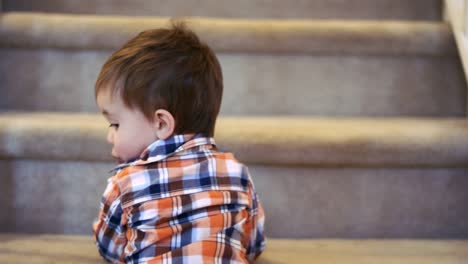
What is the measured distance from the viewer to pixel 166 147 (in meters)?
0.91

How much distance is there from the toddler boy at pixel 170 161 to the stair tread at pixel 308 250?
0.54 ft

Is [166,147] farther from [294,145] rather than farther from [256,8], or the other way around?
[256,8]

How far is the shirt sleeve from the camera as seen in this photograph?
92 centimetres

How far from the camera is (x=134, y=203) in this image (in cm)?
89

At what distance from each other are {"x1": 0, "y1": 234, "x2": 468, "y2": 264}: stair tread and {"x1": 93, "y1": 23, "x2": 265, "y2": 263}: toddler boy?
16 centimetres

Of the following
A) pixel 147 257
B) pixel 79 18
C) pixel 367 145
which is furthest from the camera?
pixel 79 18

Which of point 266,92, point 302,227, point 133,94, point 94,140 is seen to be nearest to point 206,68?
point 133,94

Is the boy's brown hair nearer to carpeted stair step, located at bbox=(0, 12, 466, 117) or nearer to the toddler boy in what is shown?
the toddler boy

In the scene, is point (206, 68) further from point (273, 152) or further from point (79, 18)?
point (79, 18)

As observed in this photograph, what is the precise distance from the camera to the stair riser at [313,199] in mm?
1187

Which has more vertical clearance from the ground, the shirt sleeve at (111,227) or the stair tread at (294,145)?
the stair tread at (294,145)

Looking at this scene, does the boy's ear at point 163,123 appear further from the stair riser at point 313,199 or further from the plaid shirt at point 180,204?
the stair riser at point 313,199

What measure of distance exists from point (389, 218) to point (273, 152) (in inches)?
11.0

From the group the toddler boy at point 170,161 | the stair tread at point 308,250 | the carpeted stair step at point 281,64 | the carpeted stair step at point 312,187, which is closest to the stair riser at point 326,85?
the carpeted stair step at point 281,64
